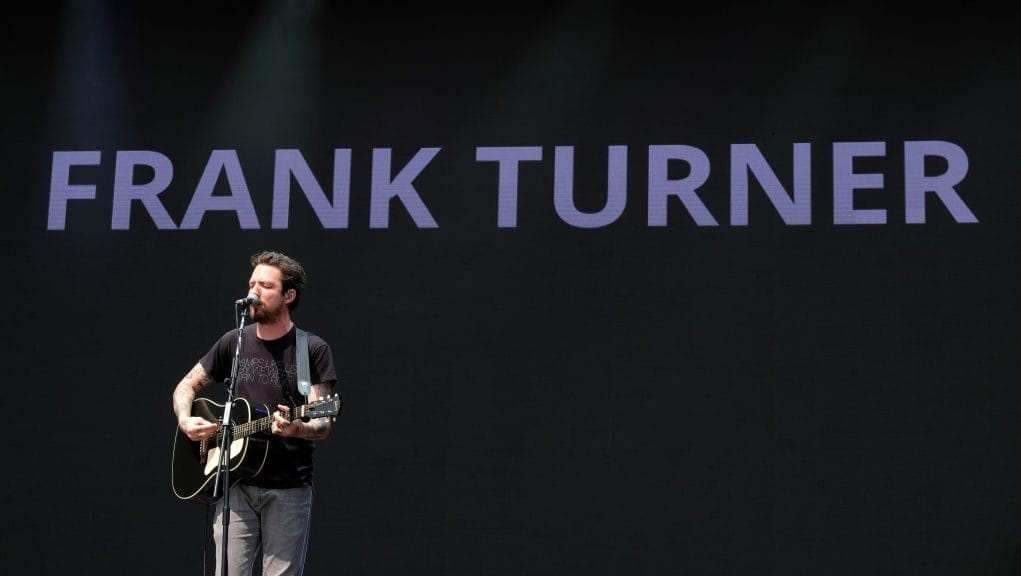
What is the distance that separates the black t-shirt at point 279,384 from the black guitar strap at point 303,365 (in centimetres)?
3

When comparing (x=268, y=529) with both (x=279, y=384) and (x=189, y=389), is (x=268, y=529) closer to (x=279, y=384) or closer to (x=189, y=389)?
(x=279, y=384)

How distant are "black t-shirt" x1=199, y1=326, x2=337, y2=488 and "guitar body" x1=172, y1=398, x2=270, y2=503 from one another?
0.10 feet

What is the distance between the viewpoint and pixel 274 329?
433cm

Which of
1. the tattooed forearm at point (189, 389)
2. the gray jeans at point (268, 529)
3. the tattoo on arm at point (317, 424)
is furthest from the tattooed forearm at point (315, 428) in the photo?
the tattooed forearm at point (189, 389)

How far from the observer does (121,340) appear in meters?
5.94

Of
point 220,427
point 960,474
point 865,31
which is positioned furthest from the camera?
point 865,31

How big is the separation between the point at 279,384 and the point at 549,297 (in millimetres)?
1818

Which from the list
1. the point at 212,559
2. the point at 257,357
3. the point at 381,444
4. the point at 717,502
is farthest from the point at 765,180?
the point at 212,559

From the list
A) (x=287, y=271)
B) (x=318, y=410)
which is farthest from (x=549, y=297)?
(x=318, y=410)

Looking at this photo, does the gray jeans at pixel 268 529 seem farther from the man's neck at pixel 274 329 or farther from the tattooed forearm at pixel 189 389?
the man's neck at pixel 274 329

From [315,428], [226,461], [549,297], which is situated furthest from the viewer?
[549,297]

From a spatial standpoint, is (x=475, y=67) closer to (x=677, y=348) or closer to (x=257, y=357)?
(x=677, y=348)

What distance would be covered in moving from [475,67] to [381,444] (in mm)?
1835

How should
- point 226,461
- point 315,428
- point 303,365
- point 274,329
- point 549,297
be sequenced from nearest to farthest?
point 226,461 → point 315,428 → point 303,365 → point 274,329 → point 549,297
